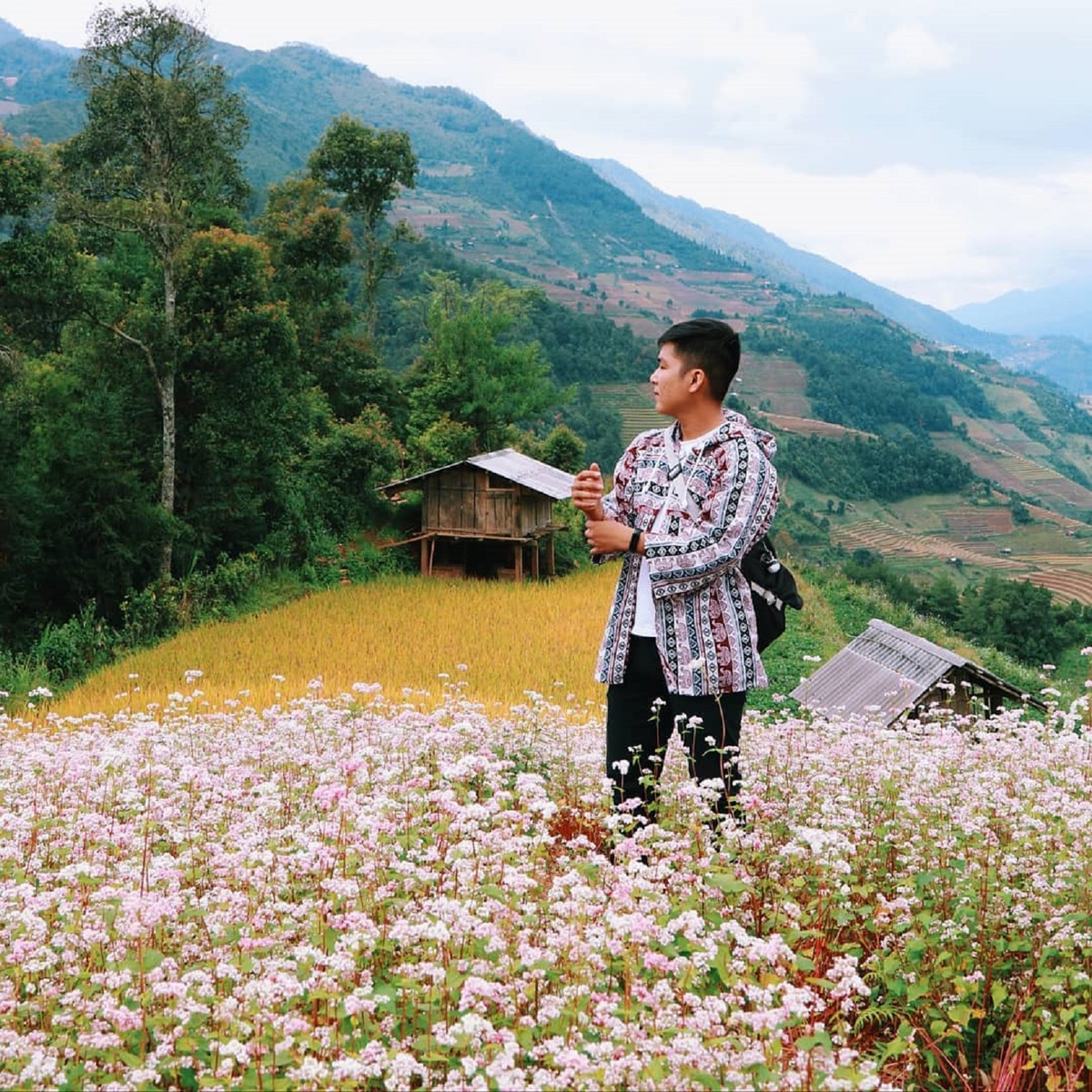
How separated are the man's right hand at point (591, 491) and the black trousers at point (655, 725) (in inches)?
21.6

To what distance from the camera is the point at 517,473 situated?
81.1 ft

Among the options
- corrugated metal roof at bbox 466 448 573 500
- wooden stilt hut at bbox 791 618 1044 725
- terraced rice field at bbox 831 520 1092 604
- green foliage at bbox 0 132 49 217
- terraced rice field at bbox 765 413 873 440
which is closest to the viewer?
wooden stilt hut at bbox 791 618 1044 725

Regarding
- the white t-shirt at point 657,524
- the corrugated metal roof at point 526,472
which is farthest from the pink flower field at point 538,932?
the corrugated metal roof at point 526,472

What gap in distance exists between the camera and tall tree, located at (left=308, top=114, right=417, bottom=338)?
33.1 meters

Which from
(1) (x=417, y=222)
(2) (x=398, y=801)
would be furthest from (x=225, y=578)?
(1) (x=417, y=222)

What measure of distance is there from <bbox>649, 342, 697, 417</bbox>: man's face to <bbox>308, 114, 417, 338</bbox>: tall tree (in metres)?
31.0

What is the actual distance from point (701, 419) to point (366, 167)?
3266 cm

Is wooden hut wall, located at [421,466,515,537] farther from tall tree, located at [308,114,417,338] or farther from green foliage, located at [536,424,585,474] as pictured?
tall tree, located at [308,114,417,338]

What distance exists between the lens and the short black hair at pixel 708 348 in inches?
159

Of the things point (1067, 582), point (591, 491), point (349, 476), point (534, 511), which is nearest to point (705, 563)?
point (591, 491)

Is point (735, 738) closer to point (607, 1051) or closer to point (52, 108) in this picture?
point (607, 1051)

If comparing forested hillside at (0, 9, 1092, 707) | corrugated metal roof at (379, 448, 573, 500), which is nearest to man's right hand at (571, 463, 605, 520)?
forested hillside at (0, 9, 1092, 707)

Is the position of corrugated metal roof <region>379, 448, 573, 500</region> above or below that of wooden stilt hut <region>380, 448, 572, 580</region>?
above

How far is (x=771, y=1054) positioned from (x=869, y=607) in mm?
29270
